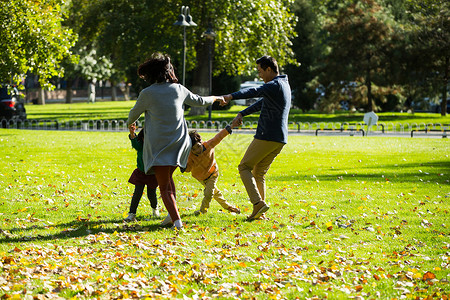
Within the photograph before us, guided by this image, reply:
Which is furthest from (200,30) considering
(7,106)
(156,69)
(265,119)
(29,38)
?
(156,69)

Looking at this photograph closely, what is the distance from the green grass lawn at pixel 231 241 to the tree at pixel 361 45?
79.8 feet

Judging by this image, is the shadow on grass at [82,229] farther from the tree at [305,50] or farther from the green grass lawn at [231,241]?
the tree at [305,50]

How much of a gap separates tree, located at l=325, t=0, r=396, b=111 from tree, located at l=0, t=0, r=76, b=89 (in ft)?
61.3

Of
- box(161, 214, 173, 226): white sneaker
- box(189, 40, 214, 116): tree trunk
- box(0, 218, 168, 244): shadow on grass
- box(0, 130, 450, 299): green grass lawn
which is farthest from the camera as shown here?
box(189, 40, 214, 116): tree trunk

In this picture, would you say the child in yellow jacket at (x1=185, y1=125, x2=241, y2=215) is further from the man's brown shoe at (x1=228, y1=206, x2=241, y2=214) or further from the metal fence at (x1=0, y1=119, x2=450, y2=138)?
the metal fence at (x1=0, y1=119, x2=450, y2=138)

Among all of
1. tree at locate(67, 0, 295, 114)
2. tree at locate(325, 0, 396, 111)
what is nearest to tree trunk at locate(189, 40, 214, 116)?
tree at locate(67, 0, 295, 114)

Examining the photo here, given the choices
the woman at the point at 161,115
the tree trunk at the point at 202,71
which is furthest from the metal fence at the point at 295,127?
the woman at the point at 161,115

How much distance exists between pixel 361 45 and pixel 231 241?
31.3 meters

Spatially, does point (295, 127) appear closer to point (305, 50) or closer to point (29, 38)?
point (305, 50)

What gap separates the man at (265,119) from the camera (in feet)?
23.9

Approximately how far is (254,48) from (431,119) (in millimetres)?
10849

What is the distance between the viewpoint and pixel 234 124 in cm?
730

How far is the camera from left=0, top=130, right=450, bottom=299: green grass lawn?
4.92 meters

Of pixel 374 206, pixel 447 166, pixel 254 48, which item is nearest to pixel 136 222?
pixel 374 206
